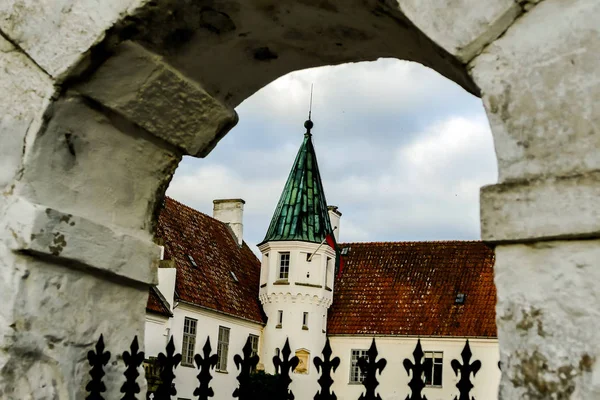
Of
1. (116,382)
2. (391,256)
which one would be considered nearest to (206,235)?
(391,256)

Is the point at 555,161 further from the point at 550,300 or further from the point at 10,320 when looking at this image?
the point at 10,320

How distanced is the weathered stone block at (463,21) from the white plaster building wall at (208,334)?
61.3ft

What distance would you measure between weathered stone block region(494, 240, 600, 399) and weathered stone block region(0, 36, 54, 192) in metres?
1.65

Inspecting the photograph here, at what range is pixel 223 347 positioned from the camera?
24531 mm

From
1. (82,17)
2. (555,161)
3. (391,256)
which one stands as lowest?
(555,161)

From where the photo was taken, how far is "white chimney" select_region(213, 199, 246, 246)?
2912cm

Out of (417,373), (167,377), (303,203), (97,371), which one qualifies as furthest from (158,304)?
(417,373)

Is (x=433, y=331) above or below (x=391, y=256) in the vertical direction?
below

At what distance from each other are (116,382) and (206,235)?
23434 millimetres

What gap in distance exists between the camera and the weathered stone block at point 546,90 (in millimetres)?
1799

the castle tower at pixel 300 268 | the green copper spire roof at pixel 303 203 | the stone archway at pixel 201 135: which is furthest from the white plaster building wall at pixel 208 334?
the stone archway at pixel 201 135

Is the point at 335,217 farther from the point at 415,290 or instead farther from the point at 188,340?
the point at 188,340

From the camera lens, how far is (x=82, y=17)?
259 centimetres

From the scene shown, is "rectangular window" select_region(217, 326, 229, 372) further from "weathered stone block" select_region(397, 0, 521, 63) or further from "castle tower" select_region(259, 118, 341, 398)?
"weathered stone block" select_region(397, 0, 521, 63)
